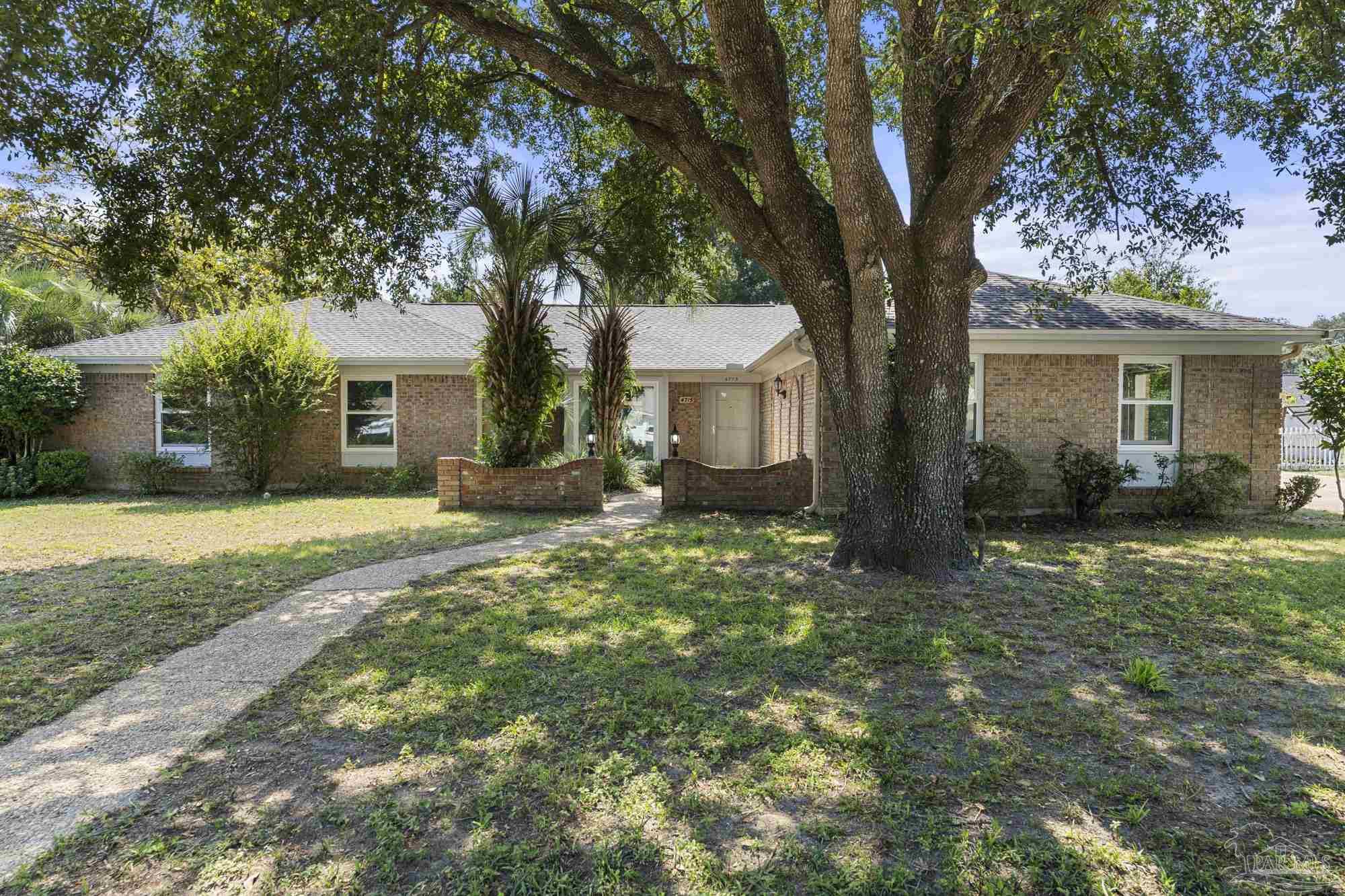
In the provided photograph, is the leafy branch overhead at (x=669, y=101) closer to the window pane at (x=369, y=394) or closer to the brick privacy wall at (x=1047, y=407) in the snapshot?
the brick privacy wall at (x=1047, y=407)

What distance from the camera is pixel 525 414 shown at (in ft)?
39.5

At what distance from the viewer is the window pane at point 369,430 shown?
15.8m

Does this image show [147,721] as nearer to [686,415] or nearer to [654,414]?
[654,414]

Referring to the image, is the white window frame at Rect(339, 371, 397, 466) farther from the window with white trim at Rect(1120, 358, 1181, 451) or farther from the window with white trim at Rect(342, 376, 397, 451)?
the window with white trim at Rect(1120, 358, 1181, 451)

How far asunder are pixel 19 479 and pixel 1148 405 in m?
19.8

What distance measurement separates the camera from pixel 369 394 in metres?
15.9

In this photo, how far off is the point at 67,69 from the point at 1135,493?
14.3m

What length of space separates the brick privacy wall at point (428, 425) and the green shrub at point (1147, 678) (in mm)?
13324

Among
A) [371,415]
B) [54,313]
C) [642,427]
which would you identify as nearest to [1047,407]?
[642,427]

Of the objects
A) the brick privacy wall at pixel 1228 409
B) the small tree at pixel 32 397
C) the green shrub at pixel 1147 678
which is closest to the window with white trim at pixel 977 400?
the brick privacy wall at pixel 1228 409

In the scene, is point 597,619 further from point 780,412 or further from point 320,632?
point 780,412

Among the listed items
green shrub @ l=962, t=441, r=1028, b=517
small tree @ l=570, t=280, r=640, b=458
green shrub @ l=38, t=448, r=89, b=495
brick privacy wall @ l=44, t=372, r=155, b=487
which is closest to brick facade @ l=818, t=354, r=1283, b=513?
green shrub @ l=962, t=441, r=1028, b=517

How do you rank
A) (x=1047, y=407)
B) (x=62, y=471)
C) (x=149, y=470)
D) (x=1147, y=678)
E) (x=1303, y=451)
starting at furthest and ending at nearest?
(x=1303, y=451), (x=149, y=470), (x=62, y=471), (x=1047, y=407), (x=1147, y=678)

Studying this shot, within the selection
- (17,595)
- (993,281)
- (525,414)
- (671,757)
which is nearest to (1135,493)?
(993,281)
